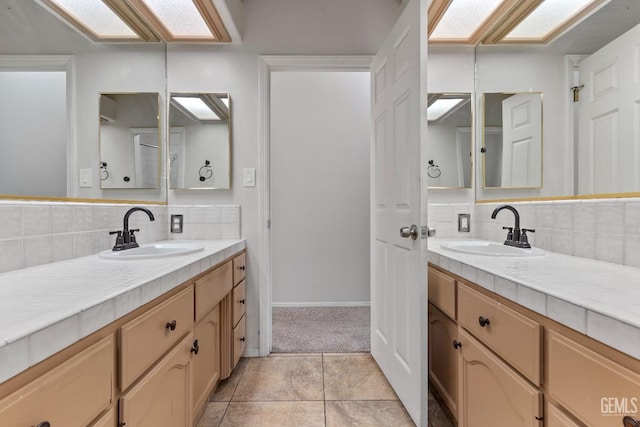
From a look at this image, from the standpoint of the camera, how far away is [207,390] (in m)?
1.41

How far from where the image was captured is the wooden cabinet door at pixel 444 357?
125 cm

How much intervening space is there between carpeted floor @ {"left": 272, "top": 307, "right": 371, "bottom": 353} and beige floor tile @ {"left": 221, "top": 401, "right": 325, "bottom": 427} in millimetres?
579

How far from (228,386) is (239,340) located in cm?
25

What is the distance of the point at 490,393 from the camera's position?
3.10ft

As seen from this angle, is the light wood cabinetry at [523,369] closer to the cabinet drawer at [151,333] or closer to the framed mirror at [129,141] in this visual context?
the cabinet drawer at [151,333]

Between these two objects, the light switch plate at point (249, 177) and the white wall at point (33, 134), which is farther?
the light switch plate at point (249, 177)

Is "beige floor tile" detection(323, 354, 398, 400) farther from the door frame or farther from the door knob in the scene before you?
the door knob

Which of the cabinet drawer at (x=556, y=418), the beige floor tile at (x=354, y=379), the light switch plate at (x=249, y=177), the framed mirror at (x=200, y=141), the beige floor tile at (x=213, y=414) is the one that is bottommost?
the beige floor tile at (x=213, y=414)

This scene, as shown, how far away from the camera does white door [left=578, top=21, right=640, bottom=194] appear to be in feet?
3.20

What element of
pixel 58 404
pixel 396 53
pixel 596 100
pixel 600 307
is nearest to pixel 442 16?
pixel 396 53

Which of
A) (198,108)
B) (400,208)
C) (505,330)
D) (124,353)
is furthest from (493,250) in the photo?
(198,108)

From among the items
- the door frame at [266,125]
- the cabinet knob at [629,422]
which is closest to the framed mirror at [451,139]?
the door frame at [266,125]

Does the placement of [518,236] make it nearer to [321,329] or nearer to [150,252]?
[321,329]

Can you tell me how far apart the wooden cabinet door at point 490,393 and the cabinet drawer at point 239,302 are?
47.3 inches
